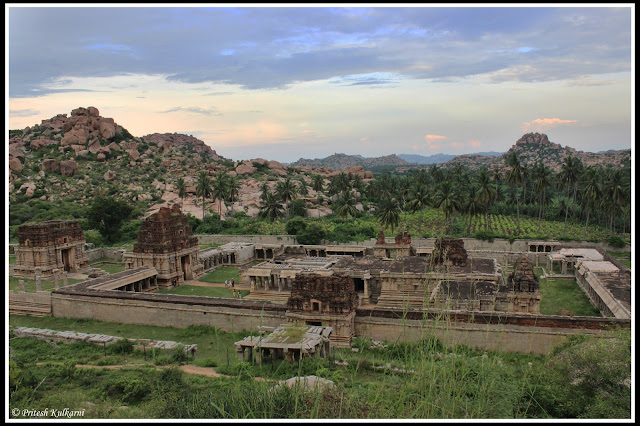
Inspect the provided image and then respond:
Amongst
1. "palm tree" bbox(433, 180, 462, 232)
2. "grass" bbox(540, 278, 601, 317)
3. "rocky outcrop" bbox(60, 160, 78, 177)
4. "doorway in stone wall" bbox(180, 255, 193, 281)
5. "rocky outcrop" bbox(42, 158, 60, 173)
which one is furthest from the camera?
"rocky outcrop" bbox(42, 158, 60, 173)

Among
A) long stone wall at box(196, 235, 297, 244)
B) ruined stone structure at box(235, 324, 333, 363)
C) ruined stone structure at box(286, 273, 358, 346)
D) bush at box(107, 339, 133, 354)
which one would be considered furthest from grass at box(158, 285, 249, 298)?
long stone wall at box(196, 235, 297, 244)

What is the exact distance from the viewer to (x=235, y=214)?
271 feet

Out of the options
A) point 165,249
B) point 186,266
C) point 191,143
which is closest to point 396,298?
point 165,249

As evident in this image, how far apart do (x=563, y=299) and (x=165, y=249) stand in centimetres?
3258

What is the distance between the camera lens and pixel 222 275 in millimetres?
46000

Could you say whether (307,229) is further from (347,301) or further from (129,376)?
(129,376)

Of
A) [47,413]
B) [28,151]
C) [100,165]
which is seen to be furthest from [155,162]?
[47,413]

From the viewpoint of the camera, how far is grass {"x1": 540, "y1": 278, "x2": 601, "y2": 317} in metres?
32.4

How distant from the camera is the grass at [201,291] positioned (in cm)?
3903

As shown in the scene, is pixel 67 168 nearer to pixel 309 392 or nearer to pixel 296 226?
pixel 296 226

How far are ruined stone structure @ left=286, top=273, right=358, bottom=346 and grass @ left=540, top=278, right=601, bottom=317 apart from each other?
1455 centimetres

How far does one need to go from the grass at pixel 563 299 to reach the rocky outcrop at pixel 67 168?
88.4 metres

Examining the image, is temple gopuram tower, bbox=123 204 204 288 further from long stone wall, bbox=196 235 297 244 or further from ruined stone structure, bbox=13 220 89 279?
long stone wall, bbox=196 235 297 244

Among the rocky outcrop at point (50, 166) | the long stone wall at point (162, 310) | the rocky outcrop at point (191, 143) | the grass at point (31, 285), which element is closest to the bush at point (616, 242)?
the long stone wall at point (162, 310)
